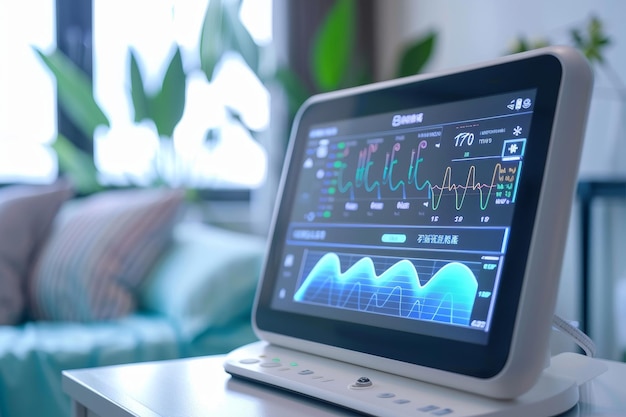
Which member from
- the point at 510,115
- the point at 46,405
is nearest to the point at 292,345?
the point at 510,115

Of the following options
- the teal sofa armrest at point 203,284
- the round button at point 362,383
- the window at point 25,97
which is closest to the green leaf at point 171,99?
the window at point 25,97

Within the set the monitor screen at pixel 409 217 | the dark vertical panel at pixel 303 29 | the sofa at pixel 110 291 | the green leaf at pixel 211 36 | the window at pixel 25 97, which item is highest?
the dark vertical panel at pixel 303 29

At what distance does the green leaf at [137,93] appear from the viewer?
2490 millimetres

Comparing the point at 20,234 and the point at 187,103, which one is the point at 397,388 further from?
the point at 187,103

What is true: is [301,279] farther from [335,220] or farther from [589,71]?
[589,71]

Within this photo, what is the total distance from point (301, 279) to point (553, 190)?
12.7 inches

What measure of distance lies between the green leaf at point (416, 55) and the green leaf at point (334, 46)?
0.21 metres

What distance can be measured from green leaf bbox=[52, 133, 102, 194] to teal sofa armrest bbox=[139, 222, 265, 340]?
752 mm

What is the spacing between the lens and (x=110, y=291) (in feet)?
5.97

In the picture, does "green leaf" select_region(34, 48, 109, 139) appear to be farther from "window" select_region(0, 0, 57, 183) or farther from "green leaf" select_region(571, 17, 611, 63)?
"green leaf" select_region(571, 17, 611, 63)

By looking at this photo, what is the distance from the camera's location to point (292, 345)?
2.67ft

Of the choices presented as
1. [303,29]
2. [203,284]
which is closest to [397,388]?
[203,284]

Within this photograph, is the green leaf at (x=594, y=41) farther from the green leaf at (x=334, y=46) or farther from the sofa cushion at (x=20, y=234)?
the sofa cushion at (x=20, y=234)

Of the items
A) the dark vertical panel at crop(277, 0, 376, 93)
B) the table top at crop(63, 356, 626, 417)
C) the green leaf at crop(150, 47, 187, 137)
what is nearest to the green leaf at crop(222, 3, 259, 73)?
the green leaf at crop(150, 47, 187, 137)
